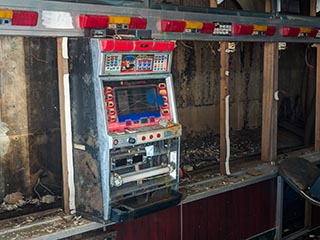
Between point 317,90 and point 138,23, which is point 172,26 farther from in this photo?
point 317,90

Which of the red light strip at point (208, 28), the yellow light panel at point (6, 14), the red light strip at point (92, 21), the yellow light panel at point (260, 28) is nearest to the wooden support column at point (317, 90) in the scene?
the yellow light panel at point (260, 28)

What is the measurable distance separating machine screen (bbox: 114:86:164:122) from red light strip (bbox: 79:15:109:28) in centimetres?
47

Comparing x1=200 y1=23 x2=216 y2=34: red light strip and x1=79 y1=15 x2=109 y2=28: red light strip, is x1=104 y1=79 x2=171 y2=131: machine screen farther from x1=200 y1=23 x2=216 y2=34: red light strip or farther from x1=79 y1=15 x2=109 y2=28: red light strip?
x1=200 y1=23 x2=216 y2=34: red light strip

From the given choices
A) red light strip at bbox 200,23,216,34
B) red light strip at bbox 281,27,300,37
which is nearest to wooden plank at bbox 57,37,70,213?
red light strip at bbox 200,23,216,34

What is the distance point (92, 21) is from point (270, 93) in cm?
213

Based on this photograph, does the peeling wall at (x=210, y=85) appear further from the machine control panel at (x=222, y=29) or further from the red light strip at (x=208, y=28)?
the red light strip at (x=208, y=28)

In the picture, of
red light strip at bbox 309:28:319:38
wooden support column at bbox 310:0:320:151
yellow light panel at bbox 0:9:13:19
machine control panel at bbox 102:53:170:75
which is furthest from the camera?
wooden support column at bbox 310:0:320:151

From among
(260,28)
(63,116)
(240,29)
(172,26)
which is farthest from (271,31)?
(63,116)

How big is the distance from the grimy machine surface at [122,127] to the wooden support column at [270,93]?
1.58m

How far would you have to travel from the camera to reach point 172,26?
3410mm

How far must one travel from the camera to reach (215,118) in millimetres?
6059

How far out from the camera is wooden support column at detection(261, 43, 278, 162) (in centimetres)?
430

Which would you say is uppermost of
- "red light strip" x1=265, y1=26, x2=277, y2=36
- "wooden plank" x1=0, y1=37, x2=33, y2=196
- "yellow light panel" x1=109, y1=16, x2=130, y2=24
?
"yellow light panel" x1=109, y1=16, x2=130, y2=24

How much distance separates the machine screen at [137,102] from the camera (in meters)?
2.83
